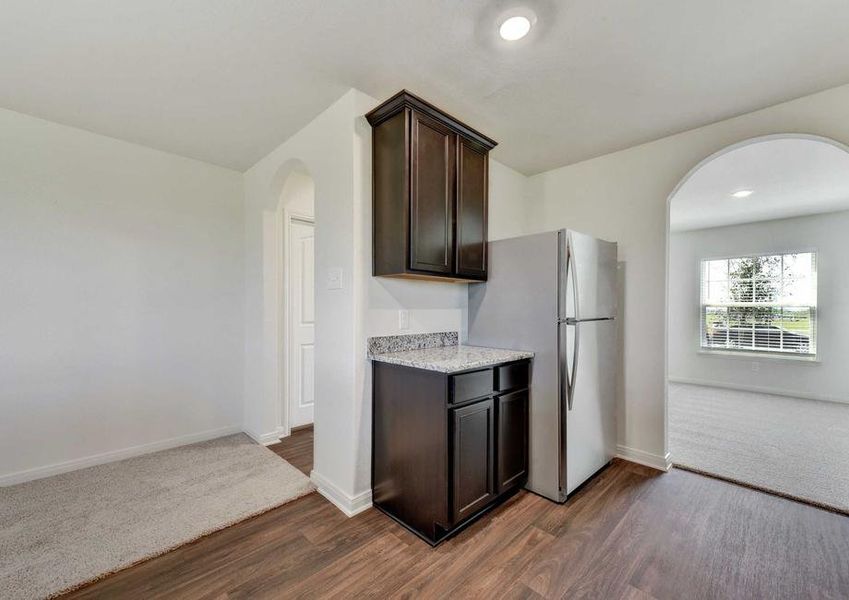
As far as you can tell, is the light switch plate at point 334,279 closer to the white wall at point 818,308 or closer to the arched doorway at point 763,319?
the arched doorway at point 763,319

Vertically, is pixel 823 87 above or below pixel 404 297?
above

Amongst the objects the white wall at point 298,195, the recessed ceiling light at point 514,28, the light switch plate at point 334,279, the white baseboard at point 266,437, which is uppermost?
the recessed ceiling light at point 514,28

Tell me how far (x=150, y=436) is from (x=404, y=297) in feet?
8.20

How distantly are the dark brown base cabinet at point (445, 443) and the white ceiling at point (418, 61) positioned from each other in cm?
171

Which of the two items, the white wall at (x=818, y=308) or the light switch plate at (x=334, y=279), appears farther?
the white wall at (x=818, y=308)

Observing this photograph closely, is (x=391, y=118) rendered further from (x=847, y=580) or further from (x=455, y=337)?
(x=847, y=580)

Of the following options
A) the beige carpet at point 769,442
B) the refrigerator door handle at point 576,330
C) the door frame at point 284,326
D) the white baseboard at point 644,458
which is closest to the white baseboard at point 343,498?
the door frame at point 284,326

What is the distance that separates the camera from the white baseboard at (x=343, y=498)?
223cm

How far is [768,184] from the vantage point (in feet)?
12.8

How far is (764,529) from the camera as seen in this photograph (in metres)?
2.06

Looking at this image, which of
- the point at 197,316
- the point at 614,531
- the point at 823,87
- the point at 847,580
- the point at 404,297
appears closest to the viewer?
the point at 847,580

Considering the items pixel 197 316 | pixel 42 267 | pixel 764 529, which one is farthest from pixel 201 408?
pixel 764 529

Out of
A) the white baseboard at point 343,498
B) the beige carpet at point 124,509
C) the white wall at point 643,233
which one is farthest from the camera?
the white wall at point 643,233

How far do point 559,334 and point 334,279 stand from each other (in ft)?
4.87
